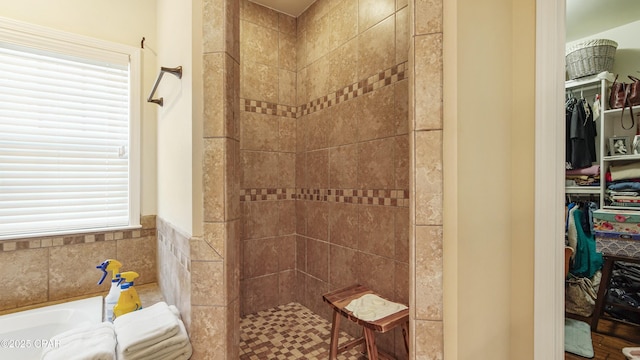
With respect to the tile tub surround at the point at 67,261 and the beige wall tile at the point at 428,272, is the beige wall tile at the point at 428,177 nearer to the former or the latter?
the beige wall tile at the point at 428,272

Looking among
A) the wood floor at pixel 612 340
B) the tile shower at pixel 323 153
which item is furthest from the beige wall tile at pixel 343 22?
the wood floor at pixel 612 340

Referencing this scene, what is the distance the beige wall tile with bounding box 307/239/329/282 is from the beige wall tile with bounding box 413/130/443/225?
143 centimetres

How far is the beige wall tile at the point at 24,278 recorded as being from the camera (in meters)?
1.54

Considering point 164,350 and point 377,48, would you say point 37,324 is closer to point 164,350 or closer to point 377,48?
point 164,350

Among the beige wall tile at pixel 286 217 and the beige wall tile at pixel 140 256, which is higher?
the beige wall tile at pixel 286 217

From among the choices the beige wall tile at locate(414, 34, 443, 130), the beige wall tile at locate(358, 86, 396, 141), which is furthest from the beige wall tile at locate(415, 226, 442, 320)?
the beige wall tile at locate(358, 86, 396, 141)

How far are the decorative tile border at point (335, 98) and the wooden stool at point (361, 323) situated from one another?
134cm

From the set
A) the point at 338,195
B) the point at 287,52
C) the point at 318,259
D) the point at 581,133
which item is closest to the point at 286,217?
the point at 318,259

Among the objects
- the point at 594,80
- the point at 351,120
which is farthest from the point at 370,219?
the point at 594,80

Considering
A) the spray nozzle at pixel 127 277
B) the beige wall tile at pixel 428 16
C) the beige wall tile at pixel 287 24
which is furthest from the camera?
the beige wall tile at pixel 287 24

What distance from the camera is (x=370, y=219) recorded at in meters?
1.83

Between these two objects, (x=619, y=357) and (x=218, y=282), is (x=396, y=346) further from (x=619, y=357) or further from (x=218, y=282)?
(x=619, y=357)

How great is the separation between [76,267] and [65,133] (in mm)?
845

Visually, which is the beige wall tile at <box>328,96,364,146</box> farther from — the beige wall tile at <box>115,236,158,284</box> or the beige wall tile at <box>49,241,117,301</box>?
the beige wall tile at <box>49,241,117,301</box>
